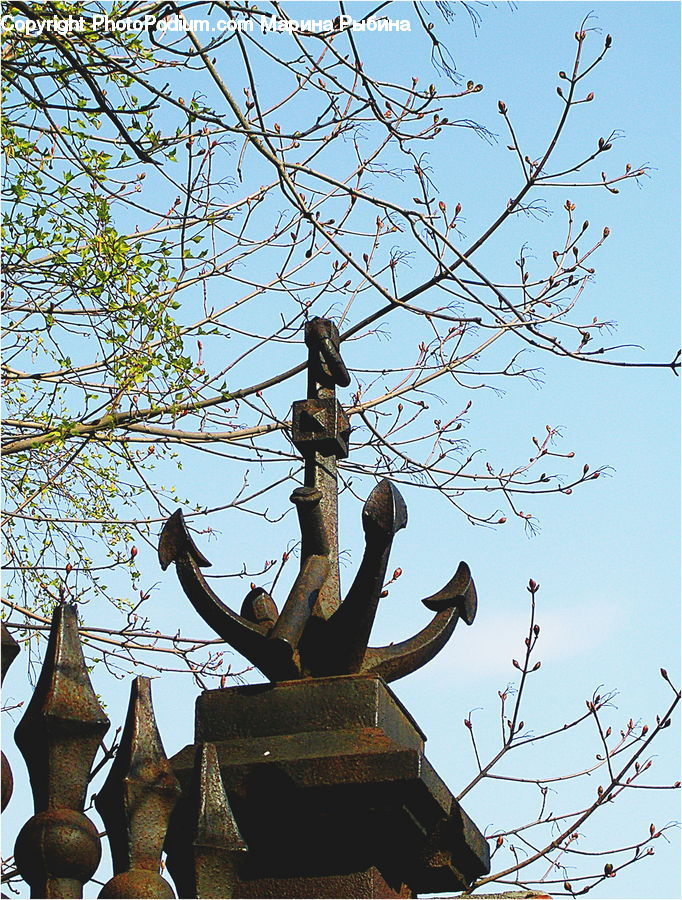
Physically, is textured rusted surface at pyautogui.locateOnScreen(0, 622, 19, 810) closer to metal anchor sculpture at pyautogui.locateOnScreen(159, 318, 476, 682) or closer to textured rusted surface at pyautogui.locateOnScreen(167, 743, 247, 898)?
textured rusted surface at pyautogui.locateOnScreen(167, 743, 247, 898)

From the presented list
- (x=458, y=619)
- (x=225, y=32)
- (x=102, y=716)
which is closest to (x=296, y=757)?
(x=102, y=716)

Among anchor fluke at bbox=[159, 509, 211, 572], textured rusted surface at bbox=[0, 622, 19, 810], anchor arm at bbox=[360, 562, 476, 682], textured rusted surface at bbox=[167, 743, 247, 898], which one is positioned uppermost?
anchor fluke at bbox=[159, 509, 211, 572]

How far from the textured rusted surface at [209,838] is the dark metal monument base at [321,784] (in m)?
0.11

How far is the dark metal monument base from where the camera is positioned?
5.41ft

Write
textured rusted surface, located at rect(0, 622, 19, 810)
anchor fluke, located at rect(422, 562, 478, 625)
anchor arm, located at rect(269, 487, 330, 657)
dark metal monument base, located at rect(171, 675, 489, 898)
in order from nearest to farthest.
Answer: textured rusted surface, located at rect(0, 622, 19, 810), dark metal monument base, located at rect(171, 675, 489, 898), anchor arm, located at rect(269, 487, 330, 657), anchor fluke, located at rect(422, 562, 478, 625)

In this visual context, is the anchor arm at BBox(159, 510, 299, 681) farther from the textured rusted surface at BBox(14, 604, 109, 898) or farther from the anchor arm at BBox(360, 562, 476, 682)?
the textured rusted surface at BBox(14, 604, 109, 898)

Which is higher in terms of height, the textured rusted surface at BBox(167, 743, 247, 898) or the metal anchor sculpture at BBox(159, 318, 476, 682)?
the metal anchor sculpture at BBox(159, 318, 476, 682)

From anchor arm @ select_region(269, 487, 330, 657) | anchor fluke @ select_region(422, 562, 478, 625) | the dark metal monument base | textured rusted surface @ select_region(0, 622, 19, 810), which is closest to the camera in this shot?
textured rusted surface @ select_region(0, 622, 19, 810)

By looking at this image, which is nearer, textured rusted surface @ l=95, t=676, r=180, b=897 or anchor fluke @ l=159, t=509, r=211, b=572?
textured rusted surface @ l=95, t=676, r=180, b=897

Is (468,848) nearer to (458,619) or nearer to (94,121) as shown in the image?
(458,619)

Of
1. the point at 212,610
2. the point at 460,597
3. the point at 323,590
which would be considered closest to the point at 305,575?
the point at 323,590

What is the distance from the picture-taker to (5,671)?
1.47 meters

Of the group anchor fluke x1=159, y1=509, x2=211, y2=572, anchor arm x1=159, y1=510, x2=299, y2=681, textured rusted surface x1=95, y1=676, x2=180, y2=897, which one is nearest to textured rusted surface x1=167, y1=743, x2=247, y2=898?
textured rusted surface x1=95, y1=676, x2=180, y2=897

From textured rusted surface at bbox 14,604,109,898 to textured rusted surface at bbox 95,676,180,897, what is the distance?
32 mm
